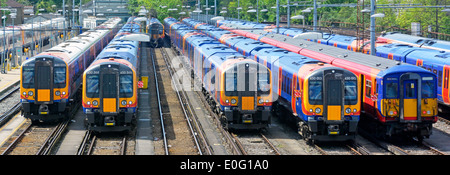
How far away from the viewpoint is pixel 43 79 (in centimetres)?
2498

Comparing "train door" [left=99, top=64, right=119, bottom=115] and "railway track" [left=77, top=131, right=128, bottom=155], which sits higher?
"train door" [left=99, top=64, right=119, bottom=115]

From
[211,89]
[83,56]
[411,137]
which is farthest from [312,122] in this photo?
[83,56]

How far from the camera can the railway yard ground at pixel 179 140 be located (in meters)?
21.3

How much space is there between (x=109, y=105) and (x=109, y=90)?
57 cm

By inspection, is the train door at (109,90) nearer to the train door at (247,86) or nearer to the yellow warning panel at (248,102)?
the train door at (247,86)

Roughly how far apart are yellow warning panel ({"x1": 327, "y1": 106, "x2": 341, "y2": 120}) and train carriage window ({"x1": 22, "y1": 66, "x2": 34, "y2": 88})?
481 inches

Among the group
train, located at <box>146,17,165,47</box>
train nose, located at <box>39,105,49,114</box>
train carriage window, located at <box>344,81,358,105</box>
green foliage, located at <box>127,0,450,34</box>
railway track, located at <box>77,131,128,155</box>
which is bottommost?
railway track, located at <box>77,131,128,155</box>

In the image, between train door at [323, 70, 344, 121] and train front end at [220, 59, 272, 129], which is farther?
train front end at [220, 59, 272, 129]

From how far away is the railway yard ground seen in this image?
838 inches

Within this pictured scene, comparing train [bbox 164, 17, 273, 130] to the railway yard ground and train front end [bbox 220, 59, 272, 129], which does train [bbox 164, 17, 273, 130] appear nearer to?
train front end [bbox 220, 59, 272, 129]

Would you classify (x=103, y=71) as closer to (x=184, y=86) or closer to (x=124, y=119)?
(x=124, y=119)

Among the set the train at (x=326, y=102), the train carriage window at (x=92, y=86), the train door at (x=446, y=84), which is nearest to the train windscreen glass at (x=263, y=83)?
the train at (x=326, y=102)

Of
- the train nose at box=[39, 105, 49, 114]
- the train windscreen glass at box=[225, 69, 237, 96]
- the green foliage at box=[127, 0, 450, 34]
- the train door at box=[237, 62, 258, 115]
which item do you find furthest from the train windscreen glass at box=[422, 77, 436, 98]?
the green foliage at box=[127, 0, 450, 34]
